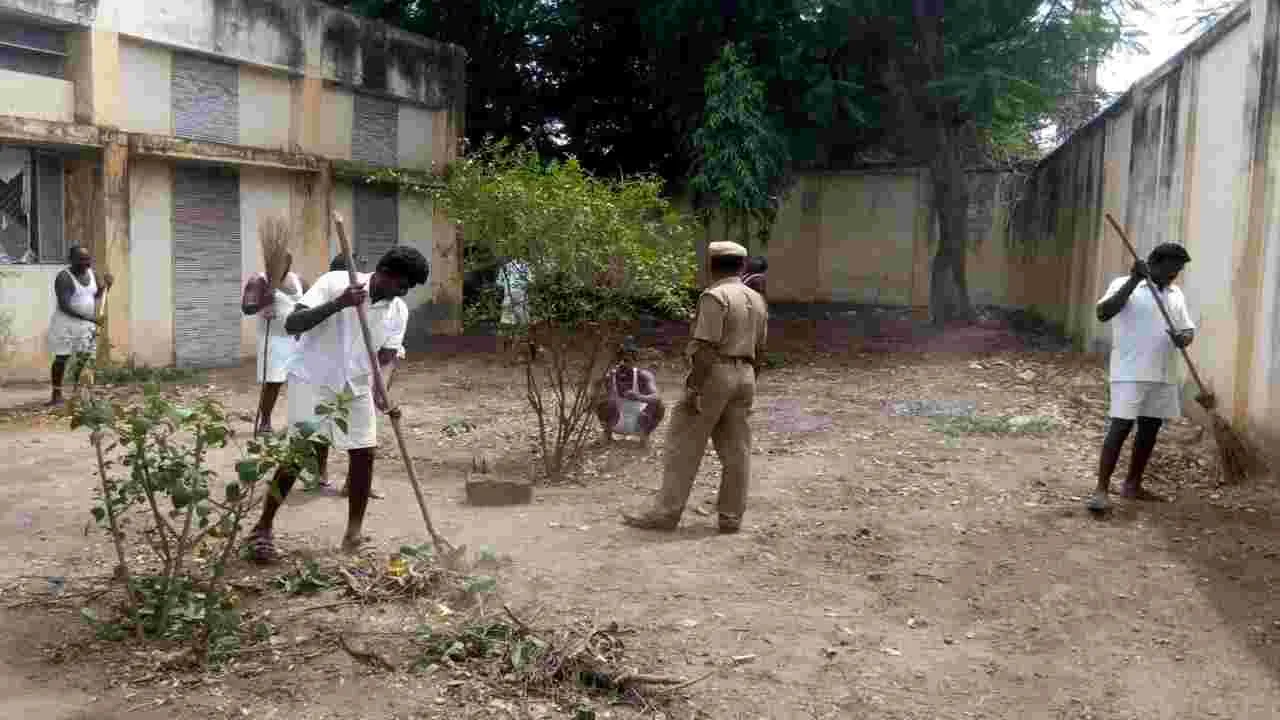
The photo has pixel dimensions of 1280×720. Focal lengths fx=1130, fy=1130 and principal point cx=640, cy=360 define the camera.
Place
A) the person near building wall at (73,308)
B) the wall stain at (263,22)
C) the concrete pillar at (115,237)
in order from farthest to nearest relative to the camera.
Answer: the wall stain at (263,22) < the concrete pillar at (115,237) < the person near building wall at (73,308)

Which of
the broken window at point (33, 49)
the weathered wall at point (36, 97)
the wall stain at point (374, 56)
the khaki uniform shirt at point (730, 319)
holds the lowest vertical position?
the khaki uniform shirt at point (730, 319)

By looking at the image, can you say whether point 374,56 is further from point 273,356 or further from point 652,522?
point 652,522

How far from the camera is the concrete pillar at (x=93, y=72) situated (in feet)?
38.5

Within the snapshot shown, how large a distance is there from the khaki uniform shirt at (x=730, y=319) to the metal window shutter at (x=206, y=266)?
922 cm

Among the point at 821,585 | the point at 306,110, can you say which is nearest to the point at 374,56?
the point at 306,110

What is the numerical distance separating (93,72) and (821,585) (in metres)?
10.1

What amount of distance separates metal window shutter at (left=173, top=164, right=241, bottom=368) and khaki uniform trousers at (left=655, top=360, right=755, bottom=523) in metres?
9.08

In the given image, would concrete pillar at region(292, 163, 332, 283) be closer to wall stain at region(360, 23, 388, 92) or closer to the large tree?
wall stain at region(360, 23, 388, 92)

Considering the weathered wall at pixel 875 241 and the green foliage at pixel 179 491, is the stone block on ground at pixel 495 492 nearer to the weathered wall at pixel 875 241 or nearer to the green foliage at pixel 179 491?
the green foliage at pixel 179 491

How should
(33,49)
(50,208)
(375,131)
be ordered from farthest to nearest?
(375,131), (50,208), (33,49)

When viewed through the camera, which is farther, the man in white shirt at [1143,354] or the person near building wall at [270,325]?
the person near building wall at [270,325]

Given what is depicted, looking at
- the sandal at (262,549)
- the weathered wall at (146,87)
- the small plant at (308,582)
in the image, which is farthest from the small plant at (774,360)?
the small plant at (308,582)

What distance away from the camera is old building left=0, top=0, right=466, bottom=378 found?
11461 mm

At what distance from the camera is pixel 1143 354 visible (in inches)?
243
